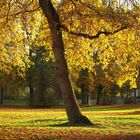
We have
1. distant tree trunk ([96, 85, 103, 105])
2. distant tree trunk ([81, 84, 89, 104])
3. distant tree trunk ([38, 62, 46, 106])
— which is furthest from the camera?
distant tree trunk ([96, 85, 103, 105])

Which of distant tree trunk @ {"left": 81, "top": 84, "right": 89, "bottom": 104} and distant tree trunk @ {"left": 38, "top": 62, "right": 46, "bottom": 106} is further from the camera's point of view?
distant tree trunk @ {"left": 81, "top": 84, "right": 89, "bottom": 104}

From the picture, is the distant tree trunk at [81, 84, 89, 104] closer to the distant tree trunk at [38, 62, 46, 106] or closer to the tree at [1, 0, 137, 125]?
the distant tree trunk at [38, 62, 46, 106]

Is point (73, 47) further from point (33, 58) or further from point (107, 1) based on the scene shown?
point (33, 58)

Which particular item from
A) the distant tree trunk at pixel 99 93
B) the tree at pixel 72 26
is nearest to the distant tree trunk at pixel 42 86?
the distant tree trunk at pixel 99 93

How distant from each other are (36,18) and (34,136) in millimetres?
11074

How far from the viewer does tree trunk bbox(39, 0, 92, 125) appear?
792 inches

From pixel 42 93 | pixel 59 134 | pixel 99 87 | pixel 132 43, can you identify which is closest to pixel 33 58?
pixel 42 93

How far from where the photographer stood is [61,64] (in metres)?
20.4

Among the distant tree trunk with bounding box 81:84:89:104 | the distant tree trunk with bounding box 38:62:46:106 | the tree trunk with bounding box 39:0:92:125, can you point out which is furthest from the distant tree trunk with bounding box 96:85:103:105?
the tree trunk with bounding box 39:0:92:125

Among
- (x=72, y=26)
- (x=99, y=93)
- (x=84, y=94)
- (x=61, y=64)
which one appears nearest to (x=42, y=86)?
(x=84, y=94)

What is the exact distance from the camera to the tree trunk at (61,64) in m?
20.1

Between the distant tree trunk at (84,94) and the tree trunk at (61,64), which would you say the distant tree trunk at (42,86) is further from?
the tree trunk at (61,64)

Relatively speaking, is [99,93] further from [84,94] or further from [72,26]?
[72,26]

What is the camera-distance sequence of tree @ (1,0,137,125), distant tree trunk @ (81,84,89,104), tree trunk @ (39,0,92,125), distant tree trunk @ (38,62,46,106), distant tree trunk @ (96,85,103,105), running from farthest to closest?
distant tree trunk @ (96,85,103,105) < distant tree trunk @ (81,84,89,104) < distant tree trunk @ (38,62,46,106) < tree trunk @ (39,0,92,125) < tree @ (1,0,137,125)
